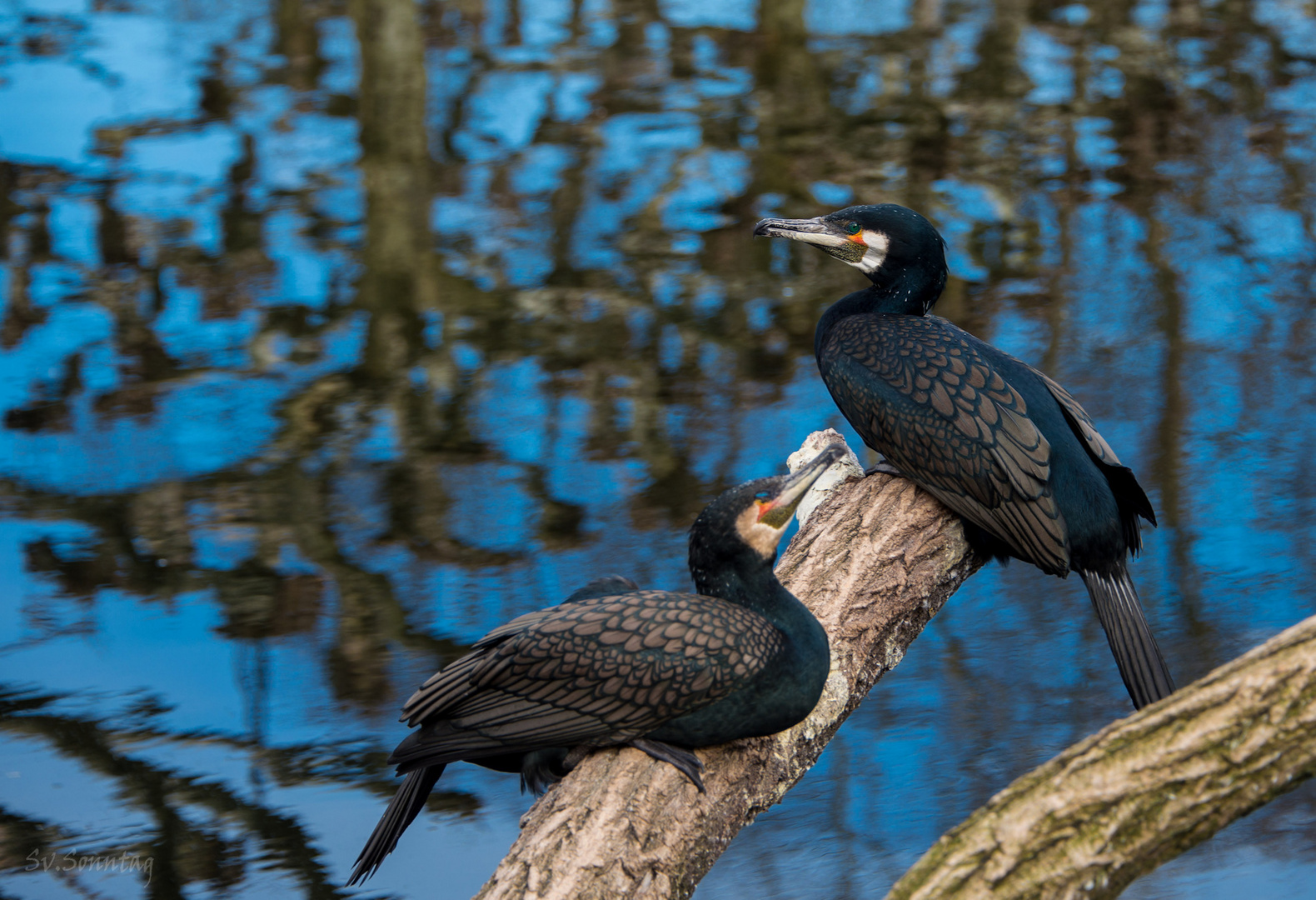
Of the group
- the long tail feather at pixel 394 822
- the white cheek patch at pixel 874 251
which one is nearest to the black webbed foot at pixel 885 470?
the white cheek patch at pixel 874 251

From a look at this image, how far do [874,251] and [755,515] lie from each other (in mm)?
1287

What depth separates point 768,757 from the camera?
96.0 inches

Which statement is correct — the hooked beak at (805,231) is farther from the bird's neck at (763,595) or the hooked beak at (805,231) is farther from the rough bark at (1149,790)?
the rough bark at (1149,790)

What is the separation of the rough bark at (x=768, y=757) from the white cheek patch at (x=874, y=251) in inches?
19.2

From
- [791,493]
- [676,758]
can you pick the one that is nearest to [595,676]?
[676,758]

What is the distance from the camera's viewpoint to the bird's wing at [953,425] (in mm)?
2879

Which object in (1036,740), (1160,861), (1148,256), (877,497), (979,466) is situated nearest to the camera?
(1160,861)

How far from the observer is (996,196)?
7.11 metres

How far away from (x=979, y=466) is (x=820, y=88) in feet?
21.1

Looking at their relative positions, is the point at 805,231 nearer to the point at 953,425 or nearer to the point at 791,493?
the point at 953,425

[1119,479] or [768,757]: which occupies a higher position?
[1119,479]

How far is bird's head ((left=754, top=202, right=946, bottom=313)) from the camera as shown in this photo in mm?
3264

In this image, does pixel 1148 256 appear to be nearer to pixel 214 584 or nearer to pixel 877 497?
pixel 877 497

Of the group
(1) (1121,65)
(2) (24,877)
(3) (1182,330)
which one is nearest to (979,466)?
(2) (24,877)
